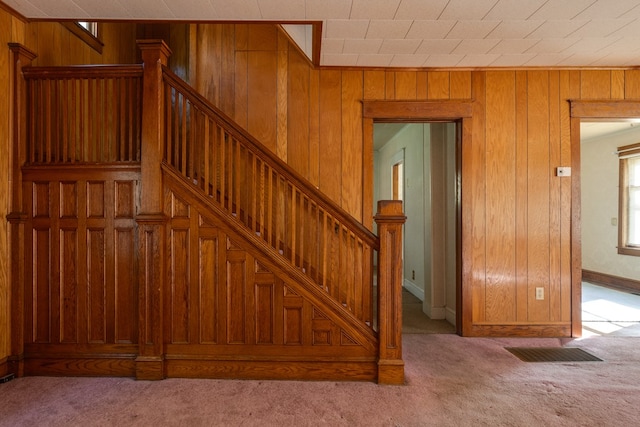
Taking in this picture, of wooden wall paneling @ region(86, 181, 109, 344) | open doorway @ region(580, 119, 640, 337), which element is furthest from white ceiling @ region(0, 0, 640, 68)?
open doorway @ region(580, 119, 640, 337)

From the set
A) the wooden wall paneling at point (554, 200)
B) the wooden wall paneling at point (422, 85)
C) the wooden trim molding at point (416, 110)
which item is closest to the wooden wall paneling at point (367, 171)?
the wooden trim molding at point (416, 110)

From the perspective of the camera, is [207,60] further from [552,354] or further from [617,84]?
[552,354]

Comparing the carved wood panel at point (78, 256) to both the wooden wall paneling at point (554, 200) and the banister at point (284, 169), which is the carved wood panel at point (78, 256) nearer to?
the banister at point (284, 169)

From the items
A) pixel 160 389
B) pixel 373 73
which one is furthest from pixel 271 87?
pixel 160 389

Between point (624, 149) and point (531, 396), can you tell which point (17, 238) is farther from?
point (624, 149)

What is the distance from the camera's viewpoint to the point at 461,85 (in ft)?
11.2

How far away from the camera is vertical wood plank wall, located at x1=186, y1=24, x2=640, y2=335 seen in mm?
3377

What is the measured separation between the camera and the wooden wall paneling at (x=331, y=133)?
338 centimetres

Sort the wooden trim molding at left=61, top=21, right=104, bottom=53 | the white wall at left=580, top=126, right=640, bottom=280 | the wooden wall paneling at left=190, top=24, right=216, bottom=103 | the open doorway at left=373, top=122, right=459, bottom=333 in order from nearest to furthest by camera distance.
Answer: the wooden trim molding at left=61, top=21, right=104, bottom=53 → the wooden wall paneling at left=190, top=24, right=216, bottom=103 → the open doorway at left=373, top=122, right=459, bottom=333 → the white wall at left=580, top=126, right=640, bottom=280

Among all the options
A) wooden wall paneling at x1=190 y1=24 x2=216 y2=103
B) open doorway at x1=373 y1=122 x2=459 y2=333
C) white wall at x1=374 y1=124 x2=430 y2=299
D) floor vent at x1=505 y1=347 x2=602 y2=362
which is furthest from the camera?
white wall at x1=374 y1=124 x2=430 y2=299

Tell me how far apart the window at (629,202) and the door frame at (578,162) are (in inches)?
122

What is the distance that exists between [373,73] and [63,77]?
2.56m

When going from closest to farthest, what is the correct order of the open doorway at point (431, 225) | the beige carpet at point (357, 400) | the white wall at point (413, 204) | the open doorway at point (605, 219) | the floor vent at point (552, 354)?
the beige carpet at point (357, 400) → the floor vent at point (552, 354) → the open doorway at point (431, 225) → the white wall at point (413, 204) → the open doorway at point (605, 219)

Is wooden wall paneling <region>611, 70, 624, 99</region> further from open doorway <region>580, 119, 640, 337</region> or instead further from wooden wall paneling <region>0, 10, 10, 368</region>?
wooden wall paneling <region>0, 10, 10, 368</region>
